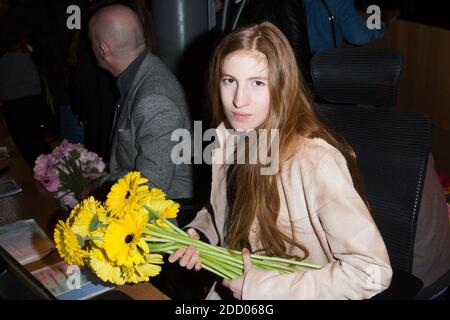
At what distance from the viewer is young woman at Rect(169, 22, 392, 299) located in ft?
4.20

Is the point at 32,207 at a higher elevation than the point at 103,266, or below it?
below

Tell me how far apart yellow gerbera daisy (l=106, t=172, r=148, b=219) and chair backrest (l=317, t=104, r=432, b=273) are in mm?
685

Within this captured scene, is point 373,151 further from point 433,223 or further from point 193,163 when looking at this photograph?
point 193,163

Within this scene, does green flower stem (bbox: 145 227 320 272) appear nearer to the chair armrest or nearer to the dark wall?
the chair armrest

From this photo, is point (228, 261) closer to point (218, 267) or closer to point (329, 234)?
point (218, 267)

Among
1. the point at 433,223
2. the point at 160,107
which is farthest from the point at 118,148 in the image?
the point at 433,223

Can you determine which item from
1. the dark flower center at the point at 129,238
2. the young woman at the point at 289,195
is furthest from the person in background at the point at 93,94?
the dark flower center at the point at 129,238

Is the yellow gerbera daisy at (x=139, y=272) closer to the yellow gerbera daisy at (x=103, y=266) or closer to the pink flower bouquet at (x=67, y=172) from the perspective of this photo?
the yellow gerbera daisy at (x=103, y=266)

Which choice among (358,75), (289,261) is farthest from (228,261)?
(358,75)

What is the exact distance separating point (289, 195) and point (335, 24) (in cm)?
181

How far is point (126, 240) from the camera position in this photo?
112cm

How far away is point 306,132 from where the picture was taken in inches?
56.2

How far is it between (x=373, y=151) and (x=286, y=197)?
1.35ft

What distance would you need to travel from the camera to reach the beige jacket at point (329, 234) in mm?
1271
